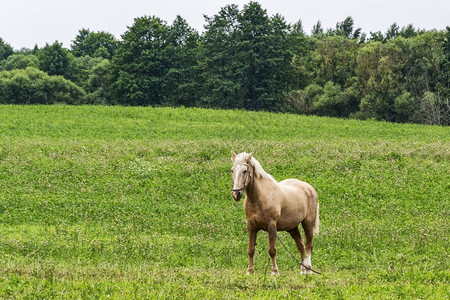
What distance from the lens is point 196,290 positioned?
877cm

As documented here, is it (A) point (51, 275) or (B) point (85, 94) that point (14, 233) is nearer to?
(A) point (51, 275)

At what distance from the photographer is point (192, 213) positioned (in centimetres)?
2075

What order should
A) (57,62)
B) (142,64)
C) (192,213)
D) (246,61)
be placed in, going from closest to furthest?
(192,213) < (246,61) < (142,64) < (57,62)

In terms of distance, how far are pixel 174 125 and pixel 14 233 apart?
1069 inches

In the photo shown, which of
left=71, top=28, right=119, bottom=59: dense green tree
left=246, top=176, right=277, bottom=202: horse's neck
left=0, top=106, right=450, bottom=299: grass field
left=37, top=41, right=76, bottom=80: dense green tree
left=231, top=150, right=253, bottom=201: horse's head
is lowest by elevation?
left=0, top=106, right=450, bottom=299: grass field

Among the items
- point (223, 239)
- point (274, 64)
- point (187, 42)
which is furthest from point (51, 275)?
point (187, 42)

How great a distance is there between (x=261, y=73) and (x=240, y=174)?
207 ft

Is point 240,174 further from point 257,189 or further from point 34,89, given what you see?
point 34,89

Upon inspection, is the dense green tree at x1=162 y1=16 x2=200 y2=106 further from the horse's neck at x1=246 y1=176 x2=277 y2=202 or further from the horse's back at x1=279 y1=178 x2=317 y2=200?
the horse's neck at x1=246 y1=176 x2=277 y2=202

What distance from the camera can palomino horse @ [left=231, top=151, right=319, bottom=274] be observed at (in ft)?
33.7

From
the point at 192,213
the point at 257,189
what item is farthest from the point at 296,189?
the point at 192,213

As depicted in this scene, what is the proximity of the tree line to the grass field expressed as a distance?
27156 millimetres

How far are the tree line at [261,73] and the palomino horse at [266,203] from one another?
56.8m

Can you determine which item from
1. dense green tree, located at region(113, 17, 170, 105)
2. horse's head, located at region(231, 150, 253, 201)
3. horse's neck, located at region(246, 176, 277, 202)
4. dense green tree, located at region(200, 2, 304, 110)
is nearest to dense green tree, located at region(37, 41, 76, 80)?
dense green tree, located at region(113, 17, 170, 105)
